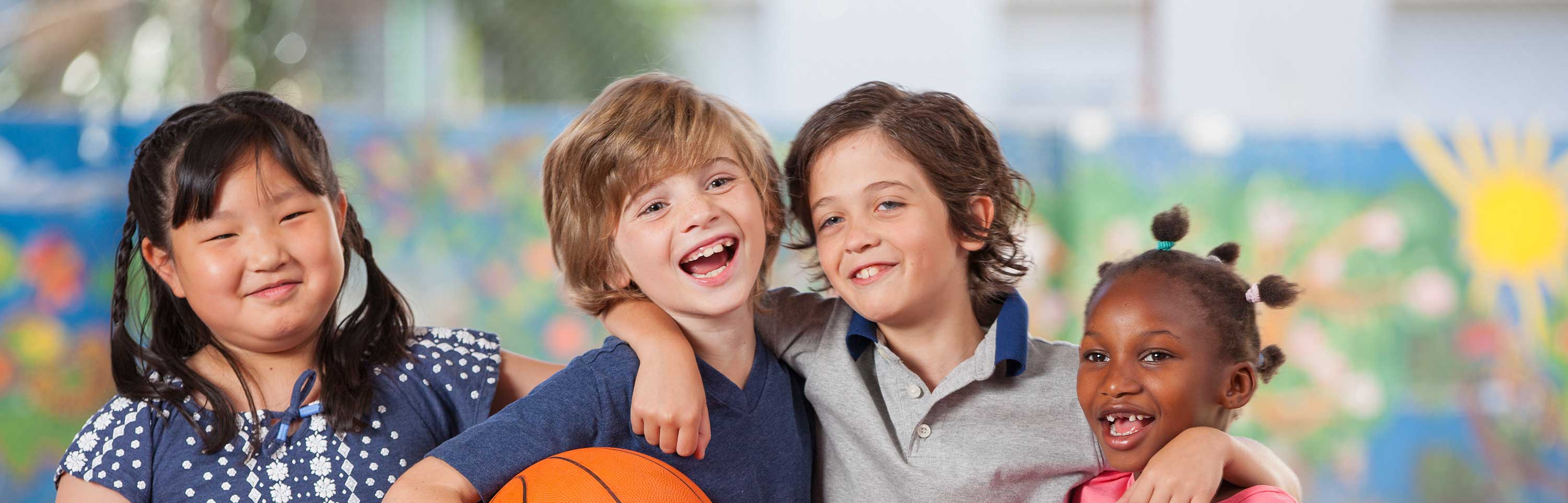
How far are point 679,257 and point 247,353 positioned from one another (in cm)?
74

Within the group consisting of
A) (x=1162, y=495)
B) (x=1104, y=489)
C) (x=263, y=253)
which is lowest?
(x=1104, y=489)

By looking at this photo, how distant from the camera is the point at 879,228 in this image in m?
1.82

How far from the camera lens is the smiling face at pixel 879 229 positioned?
1824mm

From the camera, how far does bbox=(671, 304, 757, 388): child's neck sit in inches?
73.6

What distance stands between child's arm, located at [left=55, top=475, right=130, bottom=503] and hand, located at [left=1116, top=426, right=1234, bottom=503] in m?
1.51

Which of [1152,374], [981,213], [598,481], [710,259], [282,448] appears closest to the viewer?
[598,481]

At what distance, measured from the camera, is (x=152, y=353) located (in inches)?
70.4

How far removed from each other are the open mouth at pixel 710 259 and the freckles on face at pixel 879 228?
0.16m

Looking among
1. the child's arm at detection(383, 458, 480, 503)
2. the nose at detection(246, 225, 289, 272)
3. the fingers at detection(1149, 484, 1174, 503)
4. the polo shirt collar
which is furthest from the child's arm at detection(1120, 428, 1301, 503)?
the nose at detection(246, 225, 289, 272)

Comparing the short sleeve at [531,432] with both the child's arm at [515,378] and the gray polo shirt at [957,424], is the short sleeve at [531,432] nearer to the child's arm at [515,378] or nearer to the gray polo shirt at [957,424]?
the child's arm at [515,378]

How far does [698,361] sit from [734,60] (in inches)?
330

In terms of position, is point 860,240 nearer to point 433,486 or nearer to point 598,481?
point 598,481

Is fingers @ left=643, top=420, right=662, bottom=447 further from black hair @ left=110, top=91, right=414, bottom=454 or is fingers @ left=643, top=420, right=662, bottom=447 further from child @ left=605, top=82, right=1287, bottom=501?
black hair @ left=110, top=91, right=414, bottom=454

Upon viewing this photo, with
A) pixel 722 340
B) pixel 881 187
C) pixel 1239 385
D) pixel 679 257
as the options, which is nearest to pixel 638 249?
pixel 679 257
